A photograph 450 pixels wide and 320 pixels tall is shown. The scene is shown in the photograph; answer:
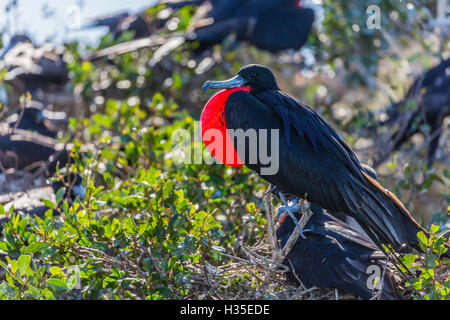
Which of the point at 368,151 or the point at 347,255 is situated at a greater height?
the point at 368,151

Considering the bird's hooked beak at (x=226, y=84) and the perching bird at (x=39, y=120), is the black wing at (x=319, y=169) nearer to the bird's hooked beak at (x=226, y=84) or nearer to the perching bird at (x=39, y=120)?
the bird's hooked beak at (x=226, y=84)

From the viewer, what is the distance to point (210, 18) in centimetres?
641

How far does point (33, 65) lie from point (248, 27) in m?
2.15

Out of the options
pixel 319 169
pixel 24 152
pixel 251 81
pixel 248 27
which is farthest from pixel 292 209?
pixel 248 27

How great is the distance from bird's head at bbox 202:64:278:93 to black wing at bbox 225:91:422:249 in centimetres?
8

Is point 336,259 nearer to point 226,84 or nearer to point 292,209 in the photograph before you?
point 292,209

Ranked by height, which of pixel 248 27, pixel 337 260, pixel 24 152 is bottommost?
pixel 337 260

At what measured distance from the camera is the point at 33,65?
20.1ft

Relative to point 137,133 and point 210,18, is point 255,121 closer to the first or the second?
point 137,133

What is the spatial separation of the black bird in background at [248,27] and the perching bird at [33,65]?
0.35 meters

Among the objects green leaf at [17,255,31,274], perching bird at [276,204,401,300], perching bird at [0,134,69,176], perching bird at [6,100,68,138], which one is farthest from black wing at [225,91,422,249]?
perching bird at [6,100,68,138]
